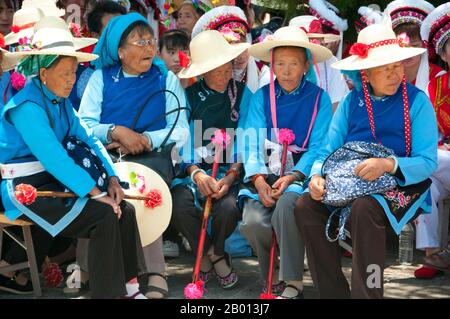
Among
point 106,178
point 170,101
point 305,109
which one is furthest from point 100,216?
point 305,109

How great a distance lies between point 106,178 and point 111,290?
2.24 feet

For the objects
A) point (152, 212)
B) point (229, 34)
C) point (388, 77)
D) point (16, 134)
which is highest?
point (229, 34)

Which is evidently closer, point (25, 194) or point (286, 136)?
point (25, 194)

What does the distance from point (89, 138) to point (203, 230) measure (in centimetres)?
92

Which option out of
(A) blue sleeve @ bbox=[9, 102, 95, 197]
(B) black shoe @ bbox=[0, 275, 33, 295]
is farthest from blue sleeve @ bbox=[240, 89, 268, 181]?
(B) black shoe @ bbox=[0, 275, 33, 295]

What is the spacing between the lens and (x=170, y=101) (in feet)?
17.0

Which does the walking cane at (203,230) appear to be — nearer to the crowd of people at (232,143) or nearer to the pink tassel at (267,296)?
the crowd of people at (232,143)

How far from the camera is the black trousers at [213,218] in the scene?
4.88m

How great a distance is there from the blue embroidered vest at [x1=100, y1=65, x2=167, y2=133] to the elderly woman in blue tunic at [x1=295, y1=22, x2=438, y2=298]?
1214 mm

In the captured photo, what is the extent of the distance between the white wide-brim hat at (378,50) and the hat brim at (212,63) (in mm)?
858

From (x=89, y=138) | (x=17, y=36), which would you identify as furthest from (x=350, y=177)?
(x=17, y=36)

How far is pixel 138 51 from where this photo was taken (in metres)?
5.10

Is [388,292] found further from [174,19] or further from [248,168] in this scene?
[174,19]

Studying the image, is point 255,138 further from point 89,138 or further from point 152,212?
point 89,138
